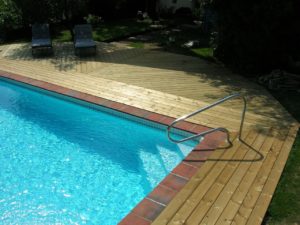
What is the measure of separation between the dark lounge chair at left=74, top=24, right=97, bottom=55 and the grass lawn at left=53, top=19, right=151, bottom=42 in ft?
10.3

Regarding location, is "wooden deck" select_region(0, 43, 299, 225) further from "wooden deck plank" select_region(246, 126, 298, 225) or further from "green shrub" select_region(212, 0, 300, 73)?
"green shrub" select_region(212, 0, 300, 73)

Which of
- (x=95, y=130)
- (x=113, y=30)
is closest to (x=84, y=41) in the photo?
(x=113, y=30)

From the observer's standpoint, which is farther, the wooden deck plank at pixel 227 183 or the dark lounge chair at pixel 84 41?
the dark lounge chair at pixel 84 41

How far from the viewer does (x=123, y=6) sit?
25250 millimetres

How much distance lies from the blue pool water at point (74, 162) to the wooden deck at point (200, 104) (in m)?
0.98

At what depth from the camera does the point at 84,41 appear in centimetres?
1425

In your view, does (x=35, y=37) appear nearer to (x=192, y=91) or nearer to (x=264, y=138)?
(x=192, y=91)

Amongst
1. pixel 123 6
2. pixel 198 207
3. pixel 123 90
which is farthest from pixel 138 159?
pixel 123 6

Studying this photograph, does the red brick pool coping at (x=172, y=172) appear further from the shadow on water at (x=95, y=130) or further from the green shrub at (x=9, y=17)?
the green shrub at (x=9, y=17)

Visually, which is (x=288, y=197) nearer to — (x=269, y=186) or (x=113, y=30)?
(x=269, y=186)

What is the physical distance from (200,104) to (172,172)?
3395mm

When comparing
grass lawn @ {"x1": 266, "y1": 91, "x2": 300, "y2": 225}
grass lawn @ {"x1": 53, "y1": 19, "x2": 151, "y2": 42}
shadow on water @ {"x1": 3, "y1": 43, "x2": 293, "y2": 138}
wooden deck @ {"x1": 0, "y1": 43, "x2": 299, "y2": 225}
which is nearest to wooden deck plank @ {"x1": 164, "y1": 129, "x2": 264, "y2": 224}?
wooden deck @ {"x1": 0, "y1": 43, "x2": 299, "y2": 225}

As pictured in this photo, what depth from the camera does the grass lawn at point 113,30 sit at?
59.7ft

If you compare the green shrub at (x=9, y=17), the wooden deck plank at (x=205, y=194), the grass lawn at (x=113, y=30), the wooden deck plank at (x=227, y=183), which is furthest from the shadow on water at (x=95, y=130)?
the green shrub at (x=9, y=17)
